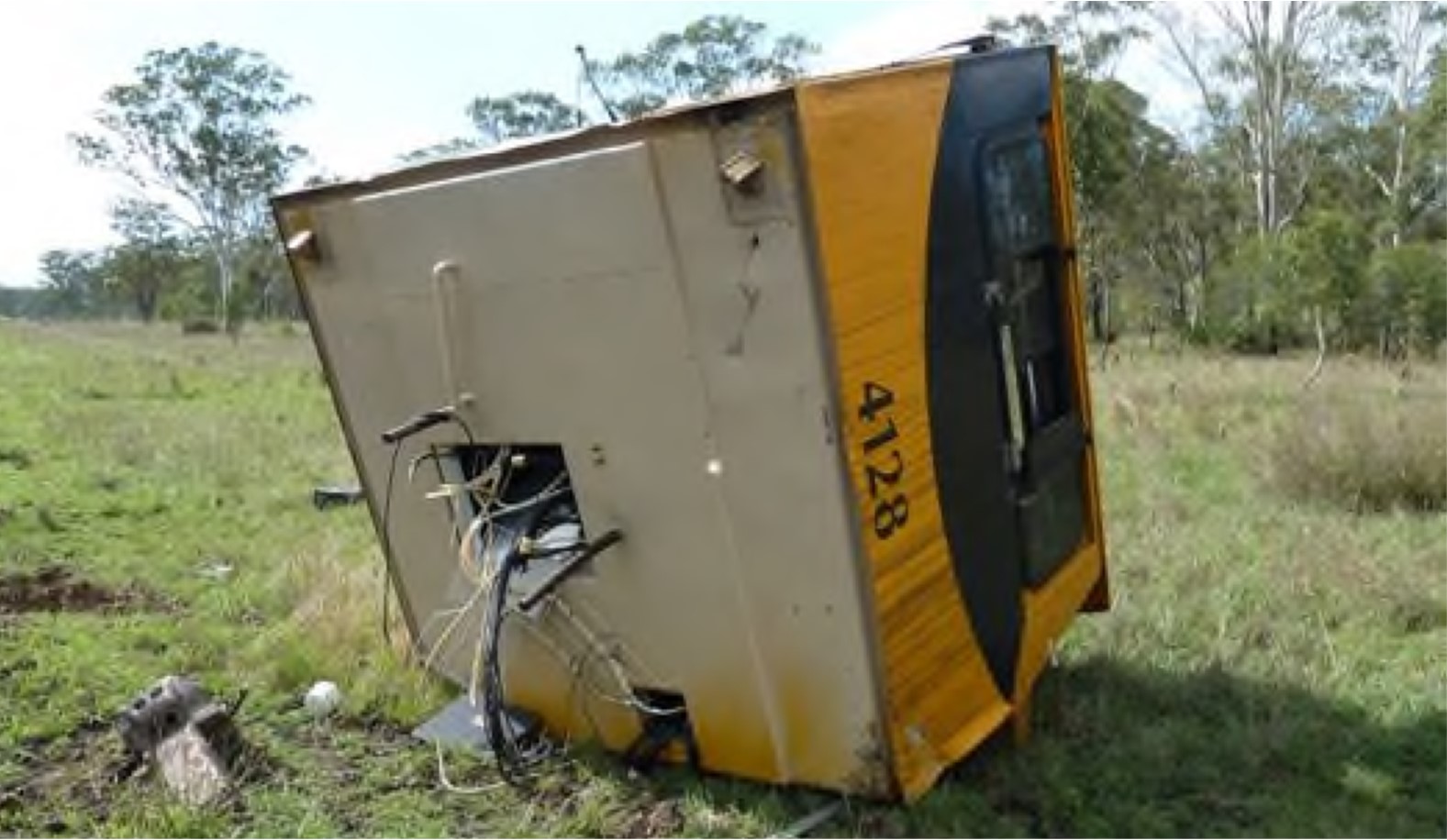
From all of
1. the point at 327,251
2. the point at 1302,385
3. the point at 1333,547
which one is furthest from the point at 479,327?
the point at 1302,385

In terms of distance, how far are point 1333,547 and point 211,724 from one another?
17.1ft

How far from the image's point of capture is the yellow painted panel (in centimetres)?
351

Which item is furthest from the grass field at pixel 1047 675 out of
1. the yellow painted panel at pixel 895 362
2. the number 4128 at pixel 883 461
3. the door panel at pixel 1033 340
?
the number 4128 at pixel 883 461

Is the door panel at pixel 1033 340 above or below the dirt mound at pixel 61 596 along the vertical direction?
above

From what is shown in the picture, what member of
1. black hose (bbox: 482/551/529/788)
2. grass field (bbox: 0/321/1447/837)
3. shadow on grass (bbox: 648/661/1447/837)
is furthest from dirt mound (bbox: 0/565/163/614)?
shadow on grass (bbox: 648/661/1447/837)

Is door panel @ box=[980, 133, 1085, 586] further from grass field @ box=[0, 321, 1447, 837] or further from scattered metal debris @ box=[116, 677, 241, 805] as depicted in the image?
scattered metal debris @ box=[116, 677, 241, 805]

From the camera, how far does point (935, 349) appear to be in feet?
12.7

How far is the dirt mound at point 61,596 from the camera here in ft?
22.5

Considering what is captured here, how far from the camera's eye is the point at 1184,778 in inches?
169

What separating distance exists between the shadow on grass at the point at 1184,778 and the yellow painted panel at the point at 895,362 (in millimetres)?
318

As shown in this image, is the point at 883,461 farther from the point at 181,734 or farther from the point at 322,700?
the point at 322,700

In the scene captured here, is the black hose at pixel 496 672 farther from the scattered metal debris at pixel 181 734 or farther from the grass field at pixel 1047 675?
the scattered metal debris at pixel 181 734

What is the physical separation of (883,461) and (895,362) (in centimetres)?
Answer: 28

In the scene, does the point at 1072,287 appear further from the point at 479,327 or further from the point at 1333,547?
the point at 1333,547
